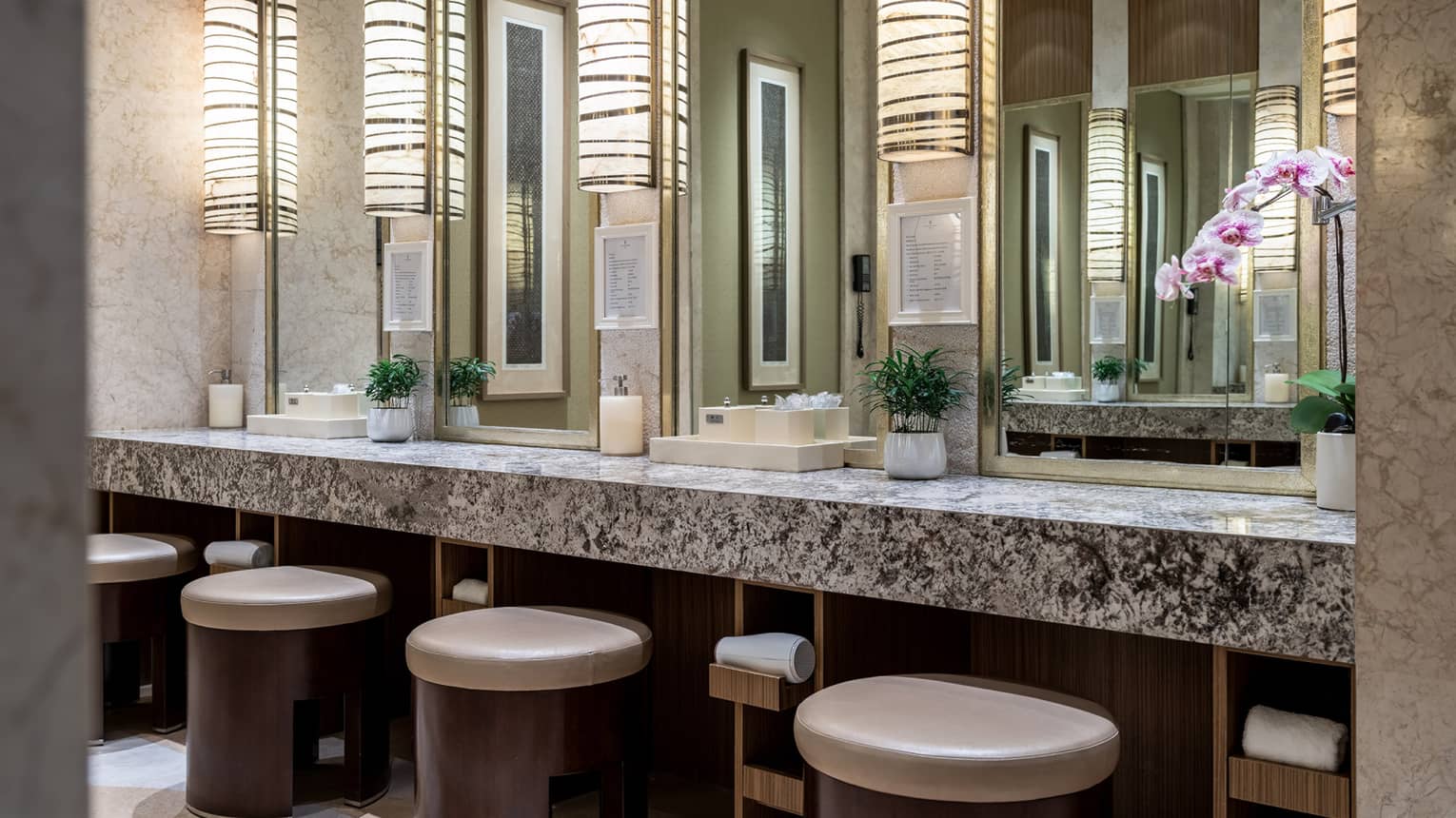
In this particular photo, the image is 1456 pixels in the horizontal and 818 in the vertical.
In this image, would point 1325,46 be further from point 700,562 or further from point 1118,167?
point 700,562

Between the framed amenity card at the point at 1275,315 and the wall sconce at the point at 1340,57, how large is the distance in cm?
31

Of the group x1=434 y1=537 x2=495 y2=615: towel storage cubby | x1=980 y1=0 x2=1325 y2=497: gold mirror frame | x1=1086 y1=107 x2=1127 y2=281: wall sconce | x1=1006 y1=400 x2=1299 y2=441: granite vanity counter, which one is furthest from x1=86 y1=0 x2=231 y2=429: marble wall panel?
x1=1086 y1=107 x2=1127 y2=281: wall sconce

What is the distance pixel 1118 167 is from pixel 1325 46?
379 millimetres

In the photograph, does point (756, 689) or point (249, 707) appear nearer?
point (756, 689)

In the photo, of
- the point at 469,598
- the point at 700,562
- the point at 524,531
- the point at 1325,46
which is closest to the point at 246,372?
the point at 469,598

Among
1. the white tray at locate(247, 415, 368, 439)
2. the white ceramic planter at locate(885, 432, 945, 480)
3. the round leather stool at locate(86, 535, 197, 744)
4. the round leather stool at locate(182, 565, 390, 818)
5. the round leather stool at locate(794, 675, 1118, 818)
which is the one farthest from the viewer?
the white tray at locate(247, 415, 368, 439)

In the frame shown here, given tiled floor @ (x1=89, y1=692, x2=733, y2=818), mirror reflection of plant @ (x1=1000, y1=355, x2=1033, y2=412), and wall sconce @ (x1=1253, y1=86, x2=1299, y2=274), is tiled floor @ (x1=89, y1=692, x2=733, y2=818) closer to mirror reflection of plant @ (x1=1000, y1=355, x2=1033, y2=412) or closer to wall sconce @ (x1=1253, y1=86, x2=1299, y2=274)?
mirror reflection of plant @ (x1=1000, y1=355, x2=1033, y2=412)

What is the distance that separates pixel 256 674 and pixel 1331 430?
2.18 meters

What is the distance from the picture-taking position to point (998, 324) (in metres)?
2.31

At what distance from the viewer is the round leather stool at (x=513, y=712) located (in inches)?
81.0

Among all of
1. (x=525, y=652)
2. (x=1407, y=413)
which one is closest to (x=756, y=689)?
(x=525, y=652)

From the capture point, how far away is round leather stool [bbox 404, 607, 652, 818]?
2059mm

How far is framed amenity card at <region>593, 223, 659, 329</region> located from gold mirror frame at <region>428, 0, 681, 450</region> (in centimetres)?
3

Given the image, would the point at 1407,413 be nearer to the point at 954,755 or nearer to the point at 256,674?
the point at 954,755
